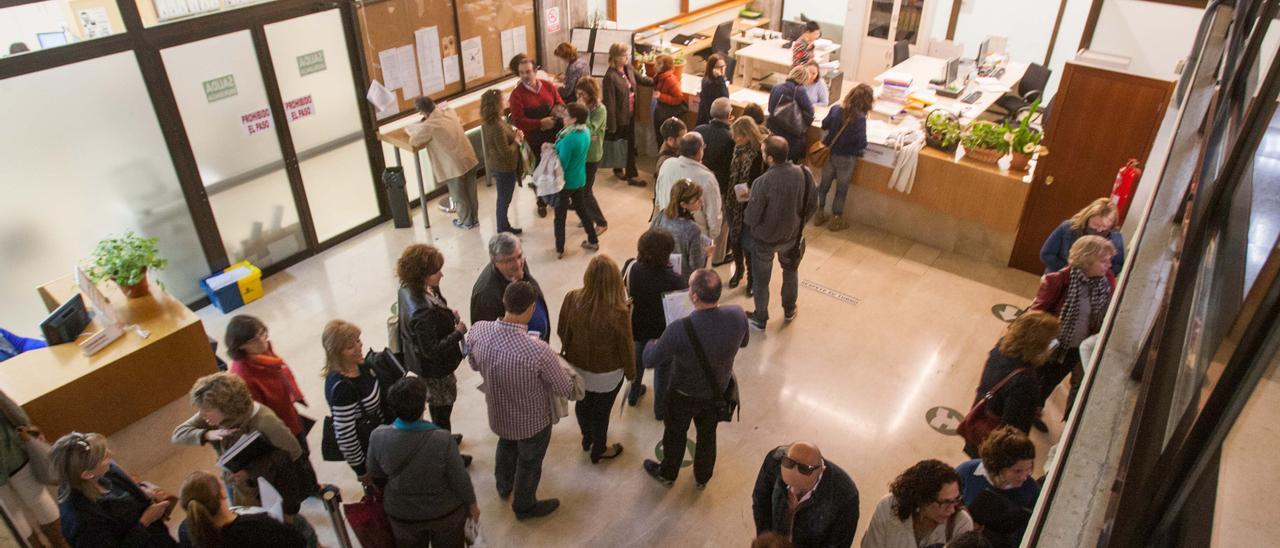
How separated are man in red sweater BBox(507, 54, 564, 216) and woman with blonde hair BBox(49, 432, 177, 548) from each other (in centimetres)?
452

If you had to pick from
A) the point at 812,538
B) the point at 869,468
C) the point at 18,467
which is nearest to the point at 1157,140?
the point at 869,468


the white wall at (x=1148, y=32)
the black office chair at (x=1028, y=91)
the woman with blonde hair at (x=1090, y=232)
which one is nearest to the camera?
the woman with blonde hair at (x=1090, y=232)

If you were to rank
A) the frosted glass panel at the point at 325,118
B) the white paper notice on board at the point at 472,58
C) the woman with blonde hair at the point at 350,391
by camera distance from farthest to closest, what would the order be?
the white paper notice on board at the point at 472,58 < the frosted glass panel at the point at 325,118 < the woman with blonde hair at the point at 350,391

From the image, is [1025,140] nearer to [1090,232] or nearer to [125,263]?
[1090,232]

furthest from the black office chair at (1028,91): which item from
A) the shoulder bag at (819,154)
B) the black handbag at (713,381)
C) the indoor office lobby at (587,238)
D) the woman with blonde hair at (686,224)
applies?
the black handbag at (713,381)

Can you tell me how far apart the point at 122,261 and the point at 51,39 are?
156 cm

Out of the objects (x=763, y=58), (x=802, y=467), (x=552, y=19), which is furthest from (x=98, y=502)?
(x=763, y=58)

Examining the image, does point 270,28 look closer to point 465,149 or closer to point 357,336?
point 465,149

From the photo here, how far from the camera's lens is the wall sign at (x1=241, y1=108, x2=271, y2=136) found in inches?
246

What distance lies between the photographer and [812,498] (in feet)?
10.1

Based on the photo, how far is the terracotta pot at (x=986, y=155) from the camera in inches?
260

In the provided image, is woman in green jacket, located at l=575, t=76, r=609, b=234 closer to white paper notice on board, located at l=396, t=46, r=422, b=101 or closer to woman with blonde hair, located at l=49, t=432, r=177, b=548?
white paper notice on board, located at l=396, t=46, r=422, b=101

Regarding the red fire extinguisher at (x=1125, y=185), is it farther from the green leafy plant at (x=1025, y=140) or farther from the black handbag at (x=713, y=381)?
the black handbag at (x=713, y=381)

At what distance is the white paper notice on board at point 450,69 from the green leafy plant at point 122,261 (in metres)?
3.59
